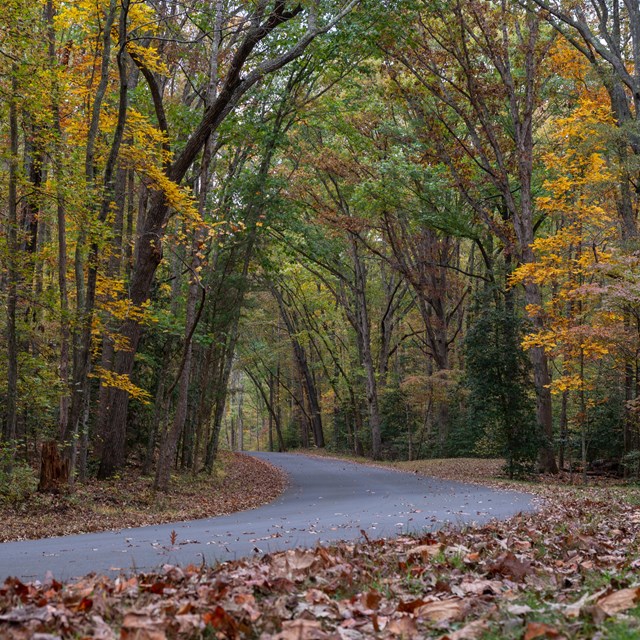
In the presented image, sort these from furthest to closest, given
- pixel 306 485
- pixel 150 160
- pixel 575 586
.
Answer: pixel 306 485, pixel 150 160, pixel 575 586

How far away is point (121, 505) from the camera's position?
13.4 m

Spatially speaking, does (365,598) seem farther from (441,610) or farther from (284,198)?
(284,198)

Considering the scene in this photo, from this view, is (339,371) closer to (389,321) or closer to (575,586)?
(389,321)

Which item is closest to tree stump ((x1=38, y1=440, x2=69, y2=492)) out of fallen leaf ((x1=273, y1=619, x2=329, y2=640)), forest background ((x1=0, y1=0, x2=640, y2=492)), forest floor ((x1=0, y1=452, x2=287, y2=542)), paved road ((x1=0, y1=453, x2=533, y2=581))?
forest background ((x1=0, y1=0, x2=640, y2=492))

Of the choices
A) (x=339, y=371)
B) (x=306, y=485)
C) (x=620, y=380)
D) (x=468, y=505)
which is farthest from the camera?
(x=339, y=371)

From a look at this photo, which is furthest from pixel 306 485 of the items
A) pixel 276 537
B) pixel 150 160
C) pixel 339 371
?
pixel 339 371

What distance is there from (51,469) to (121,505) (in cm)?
149

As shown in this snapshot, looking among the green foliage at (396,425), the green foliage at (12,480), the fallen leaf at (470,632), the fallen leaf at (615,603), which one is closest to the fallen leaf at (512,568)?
the fallen leaf at (615,603)

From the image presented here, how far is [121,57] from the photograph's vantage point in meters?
13.4

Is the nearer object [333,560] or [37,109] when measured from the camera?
Result: [333,560]

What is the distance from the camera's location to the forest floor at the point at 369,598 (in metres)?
3.24

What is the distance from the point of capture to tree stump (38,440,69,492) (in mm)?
13086

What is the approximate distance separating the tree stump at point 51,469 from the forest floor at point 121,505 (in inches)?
8.7

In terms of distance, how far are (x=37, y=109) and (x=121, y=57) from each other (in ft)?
6.92
